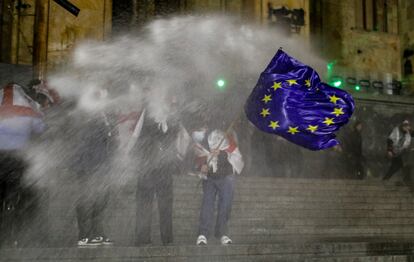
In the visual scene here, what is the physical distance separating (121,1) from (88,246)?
1458 cm

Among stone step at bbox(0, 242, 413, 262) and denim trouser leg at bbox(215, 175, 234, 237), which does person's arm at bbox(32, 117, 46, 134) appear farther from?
denim trouser leg at bbox(215, 175, 234, 237)

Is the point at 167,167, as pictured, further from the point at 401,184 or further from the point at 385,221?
the point at 401,184

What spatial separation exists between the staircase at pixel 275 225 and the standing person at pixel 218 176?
385mm

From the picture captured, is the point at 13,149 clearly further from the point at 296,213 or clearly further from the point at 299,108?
the point at 296,213

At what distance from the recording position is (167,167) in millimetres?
7469

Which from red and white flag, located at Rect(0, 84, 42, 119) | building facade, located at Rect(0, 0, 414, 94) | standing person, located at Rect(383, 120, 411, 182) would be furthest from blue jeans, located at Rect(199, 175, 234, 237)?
building facade, located at Rect(0, 0, 414, 94)

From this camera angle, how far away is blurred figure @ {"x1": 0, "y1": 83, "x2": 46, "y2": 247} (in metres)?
6.54

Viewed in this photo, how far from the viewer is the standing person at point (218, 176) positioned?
8125 millimetres

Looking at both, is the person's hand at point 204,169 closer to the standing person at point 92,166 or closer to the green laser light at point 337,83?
the standing person at point 92,166

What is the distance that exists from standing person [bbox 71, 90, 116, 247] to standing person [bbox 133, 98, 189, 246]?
0.49 meters

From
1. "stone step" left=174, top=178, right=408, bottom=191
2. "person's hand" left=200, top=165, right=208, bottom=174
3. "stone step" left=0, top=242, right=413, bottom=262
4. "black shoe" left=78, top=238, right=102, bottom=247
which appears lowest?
"stone step" left=0, top=242, right=413, bottom=262

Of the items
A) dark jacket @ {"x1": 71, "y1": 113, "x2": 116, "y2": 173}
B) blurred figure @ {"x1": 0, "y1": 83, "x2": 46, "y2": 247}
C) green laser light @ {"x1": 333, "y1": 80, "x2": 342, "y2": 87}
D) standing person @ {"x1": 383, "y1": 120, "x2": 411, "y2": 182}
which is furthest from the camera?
green laser light @ {"x1": 333, "y1": 80, "x2": 342, "y2": 87}

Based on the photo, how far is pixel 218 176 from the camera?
27.2 ft

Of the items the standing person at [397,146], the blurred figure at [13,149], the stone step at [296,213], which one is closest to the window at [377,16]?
the standing person at [397,146]
